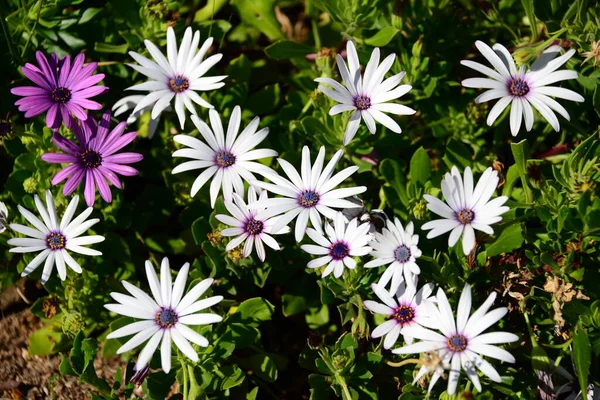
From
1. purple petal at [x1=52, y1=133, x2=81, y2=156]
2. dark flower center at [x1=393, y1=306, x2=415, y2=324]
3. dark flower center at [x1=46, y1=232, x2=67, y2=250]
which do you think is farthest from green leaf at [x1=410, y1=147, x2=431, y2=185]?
dark flower center at [x1=46, y1=232, x2=67, y2=250]

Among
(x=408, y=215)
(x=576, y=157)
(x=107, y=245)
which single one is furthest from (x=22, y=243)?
(x=576, y=157)

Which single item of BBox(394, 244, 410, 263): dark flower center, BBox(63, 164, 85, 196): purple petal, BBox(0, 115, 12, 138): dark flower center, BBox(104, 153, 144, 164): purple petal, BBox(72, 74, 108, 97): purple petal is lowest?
BBox(394, 244, 410, 263): dark flower center

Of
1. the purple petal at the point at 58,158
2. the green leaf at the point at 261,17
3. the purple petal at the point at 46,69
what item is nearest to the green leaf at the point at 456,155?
the green leaf at the point at 261,17

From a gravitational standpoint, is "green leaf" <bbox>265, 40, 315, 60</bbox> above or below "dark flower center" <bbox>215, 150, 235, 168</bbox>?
above

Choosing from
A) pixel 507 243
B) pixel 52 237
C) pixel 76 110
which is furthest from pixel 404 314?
pixel 76 110

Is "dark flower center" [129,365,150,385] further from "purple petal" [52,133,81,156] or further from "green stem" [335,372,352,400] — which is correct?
"purple petal" [52,133,81,156]

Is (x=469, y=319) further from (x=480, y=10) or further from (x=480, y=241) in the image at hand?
(x=480, y=10)
